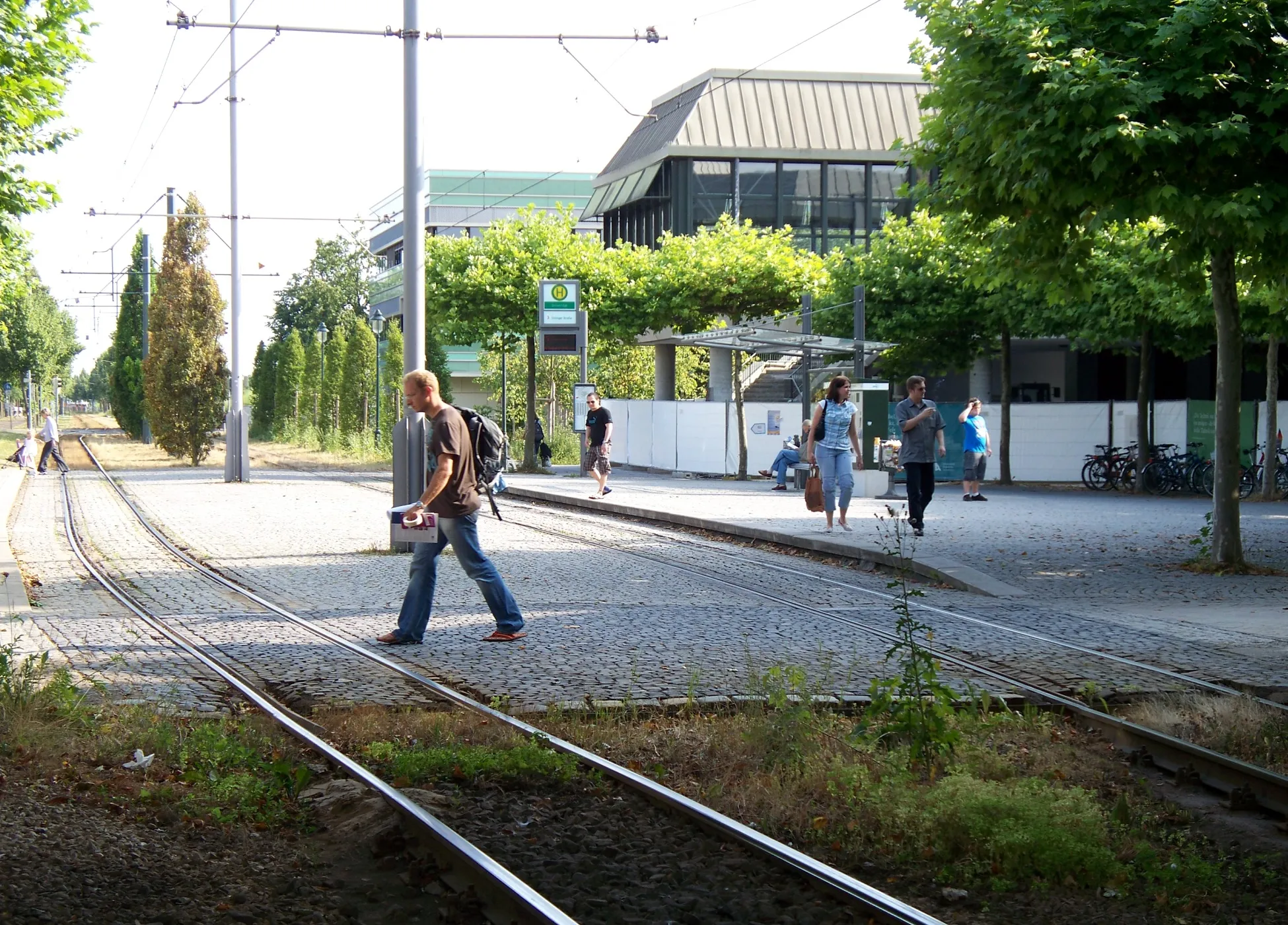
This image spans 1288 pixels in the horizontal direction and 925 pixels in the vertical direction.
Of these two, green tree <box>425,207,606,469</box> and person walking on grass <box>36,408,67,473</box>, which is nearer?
person walking on grass <box>36,408,67,473</box>

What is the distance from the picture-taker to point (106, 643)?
9.02 m

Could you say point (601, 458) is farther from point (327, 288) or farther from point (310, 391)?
point (327, 288)

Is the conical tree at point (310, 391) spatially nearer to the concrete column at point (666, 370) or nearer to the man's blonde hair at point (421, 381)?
the concrete column at point (666, 370)

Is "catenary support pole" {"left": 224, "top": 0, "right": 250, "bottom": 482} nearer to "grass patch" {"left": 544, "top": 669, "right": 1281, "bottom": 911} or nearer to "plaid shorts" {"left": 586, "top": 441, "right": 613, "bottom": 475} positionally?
"plaid shorts" {"left": 586, "top": 441, "right": 613, "bottom": 475}

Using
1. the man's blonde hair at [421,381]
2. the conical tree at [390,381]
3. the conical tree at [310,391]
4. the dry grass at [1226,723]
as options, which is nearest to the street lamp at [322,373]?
the conical tree at [310,391]

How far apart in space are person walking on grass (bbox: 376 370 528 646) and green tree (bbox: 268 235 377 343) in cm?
10277

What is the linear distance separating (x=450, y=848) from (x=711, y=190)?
43.6m

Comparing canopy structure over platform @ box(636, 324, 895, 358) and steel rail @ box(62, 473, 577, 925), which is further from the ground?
canopy structure over platform @ box(636, 324, 895, 358)

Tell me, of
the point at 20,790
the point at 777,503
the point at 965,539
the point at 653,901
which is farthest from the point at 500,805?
the point at 777,503

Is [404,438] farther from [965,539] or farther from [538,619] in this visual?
[965,539]

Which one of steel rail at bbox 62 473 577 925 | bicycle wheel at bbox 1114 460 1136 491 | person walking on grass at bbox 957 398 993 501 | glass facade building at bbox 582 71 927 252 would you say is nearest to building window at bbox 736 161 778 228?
glass facade building at bbox 582 71 927 252

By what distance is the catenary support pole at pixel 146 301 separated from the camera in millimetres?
50438

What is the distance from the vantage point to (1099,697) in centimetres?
763

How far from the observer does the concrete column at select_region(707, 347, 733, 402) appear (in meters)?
45.8
